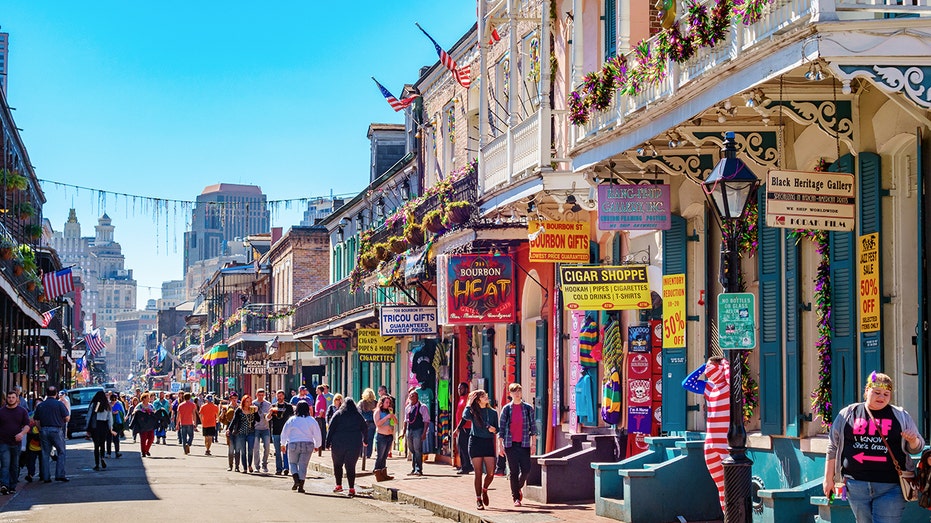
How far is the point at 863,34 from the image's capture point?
10758 mm

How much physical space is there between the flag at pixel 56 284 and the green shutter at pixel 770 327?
29.6 metres

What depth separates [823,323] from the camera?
1362cm

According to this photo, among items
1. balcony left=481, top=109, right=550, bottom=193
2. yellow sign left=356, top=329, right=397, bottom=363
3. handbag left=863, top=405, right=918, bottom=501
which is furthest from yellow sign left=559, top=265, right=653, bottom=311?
yellow sign left=356, top=329, right=397, bottom=363

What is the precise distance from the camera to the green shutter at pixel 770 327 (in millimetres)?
14906

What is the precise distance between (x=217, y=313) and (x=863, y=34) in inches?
2938

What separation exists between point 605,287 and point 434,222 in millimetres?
9050

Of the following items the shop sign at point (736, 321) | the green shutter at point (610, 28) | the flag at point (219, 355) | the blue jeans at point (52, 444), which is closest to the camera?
the shop sign at point (736, 321)

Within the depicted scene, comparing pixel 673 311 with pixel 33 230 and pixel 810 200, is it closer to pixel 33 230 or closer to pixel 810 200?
pixel 810 200

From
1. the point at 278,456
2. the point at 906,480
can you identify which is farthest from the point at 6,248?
the point at 906,480

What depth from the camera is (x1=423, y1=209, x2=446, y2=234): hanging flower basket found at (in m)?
26.6

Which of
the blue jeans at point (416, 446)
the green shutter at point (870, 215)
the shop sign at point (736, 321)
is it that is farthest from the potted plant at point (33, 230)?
the shop sign at point (736, 321)

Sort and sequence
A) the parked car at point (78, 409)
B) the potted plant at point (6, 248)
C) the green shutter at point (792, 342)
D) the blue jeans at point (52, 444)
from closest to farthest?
the green shutter at point (792, 342) → the blue jeans at point (52, 444) → the potted plant at point (6, 248) → the parked car at point (78, 409)

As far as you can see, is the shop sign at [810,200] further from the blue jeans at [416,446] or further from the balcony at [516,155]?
the blue jeans at [416,446]

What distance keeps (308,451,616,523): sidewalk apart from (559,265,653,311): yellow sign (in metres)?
2.50
